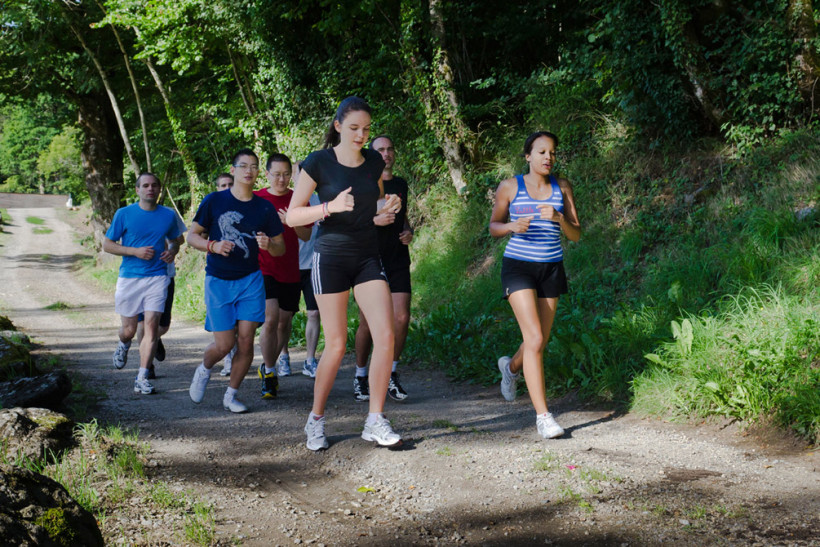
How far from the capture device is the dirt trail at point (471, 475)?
3.79m

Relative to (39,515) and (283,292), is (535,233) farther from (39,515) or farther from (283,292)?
(39,515)

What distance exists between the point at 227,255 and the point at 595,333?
3592mm

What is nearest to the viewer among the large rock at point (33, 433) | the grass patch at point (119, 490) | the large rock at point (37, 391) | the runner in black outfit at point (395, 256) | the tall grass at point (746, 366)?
the grass patch at point (119, 490)

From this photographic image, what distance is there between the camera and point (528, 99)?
41.6ft

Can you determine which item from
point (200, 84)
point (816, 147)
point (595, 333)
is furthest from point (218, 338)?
point (200, 84)

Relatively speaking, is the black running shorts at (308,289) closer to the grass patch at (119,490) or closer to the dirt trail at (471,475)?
the dirt trail at (471,475)

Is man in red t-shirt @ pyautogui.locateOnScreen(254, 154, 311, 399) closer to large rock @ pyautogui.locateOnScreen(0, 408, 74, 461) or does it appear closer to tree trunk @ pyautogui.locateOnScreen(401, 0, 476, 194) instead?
large rock @ pyautogui.locateOnScreen(0, 408, 74, 461)

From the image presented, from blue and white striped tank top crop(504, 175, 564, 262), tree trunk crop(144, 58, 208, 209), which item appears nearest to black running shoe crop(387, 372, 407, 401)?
blue and white striped tank top crop(504, 175, 564, 262)

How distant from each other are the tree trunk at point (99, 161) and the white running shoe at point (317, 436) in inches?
929

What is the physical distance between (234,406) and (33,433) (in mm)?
2033

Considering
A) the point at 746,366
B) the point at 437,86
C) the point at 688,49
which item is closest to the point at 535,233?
the point at 746,366

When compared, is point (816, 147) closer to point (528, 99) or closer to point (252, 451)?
point (528, 99)

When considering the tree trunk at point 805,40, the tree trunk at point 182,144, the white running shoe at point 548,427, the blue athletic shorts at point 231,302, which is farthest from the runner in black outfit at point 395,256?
the tree trunk at point 182,144

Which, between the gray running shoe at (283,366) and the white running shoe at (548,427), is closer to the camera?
the white running shoe at (548,427)
